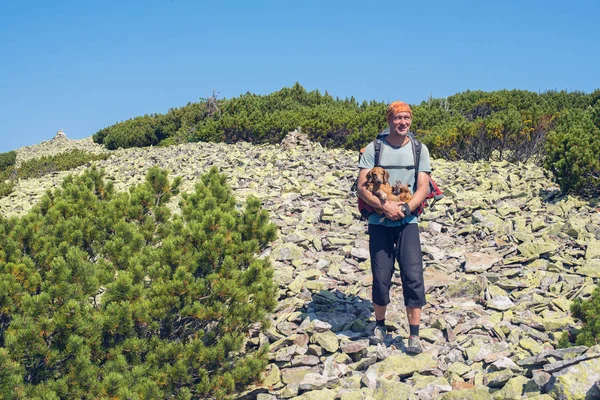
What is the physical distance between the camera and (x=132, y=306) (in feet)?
14.6

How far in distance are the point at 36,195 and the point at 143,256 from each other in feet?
39.2

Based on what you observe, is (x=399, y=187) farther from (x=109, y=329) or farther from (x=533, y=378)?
(x=109, y=329)

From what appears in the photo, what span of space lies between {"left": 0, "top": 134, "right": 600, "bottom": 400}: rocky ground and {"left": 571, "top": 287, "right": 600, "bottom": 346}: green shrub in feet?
1.04

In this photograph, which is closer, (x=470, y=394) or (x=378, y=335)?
(x=470, y=394)

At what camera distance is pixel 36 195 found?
15.2 m

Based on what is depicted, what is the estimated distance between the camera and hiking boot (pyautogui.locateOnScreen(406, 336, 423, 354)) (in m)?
5.18

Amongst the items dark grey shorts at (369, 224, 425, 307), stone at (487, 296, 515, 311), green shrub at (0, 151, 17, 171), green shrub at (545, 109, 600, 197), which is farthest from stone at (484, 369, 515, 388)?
green shrub at (0, 151, 17, 171)

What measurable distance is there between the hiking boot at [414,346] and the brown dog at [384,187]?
1.36 m

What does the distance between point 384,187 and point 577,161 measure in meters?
6.62

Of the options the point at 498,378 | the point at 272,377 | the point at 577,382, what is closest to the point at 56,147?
the point at 272,377

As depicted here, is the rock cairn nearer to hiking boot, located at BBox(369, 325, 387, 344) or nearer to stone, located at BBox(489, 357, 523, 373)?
hiking boot, located at BBox(369, 325, 387, 344)

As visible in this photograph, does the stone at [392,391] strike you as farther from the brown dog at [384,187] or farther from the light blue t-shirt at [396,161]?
the brown dog at [384,187]

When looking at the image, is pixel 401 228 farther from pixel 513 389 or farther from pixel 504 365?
pixel 513 389

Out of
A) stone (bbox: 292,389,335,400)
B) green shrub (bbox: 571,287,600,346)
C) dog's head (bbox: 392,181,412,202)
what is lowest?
stone (bbox: 292,389,335,400)
